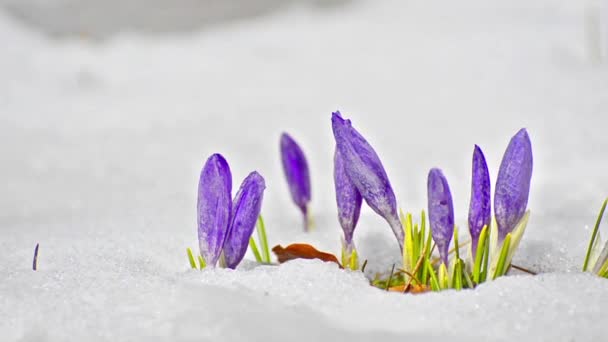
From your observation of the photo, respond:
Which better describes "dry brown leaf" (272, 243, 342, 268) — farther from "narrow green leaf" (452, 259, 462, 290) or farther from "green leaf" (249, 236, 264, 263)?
"narrow green leaf" (452, 259, 462, 290)

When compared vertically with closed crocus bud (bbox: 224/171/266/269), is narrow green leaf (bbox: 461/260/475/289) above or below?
below

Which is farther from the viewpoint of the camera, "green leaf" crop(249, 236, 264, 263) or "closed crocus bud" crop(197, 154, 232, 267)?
"green leaf" crop(249, 236, 264, 263)

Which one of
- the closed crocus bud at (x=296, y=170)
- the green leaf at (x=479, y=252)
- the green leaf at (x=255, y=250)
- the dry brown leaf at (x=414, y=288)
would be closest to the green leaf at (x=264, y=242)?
the green leaf at (x=255, y=250)

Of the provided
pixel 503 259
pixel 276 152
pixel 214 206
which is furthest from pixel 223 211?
pixel 276 152

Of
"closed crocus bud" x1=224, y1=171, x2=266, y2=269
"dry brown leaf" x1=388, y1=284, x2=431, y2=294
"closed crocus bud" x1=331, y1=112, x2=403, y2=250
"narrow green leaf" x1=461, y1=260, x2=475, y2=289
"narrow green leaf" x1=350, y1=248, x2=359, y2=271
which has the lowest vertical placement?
"dry brown leaf" x1=388, y1=284, x2=431, y2=294

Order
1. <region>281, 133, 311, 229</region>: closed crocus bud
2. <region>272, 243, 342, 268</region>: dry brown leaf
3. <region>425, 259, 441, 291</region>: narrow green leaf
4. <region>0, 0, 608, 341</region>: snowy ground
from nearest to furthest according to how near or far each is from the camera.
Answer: <region>0, 0, 608, 341</region>: snowy ground
<region>425, 259, 441, 291</region>: narrow green leaf
<region>272, 243, 342, 268</region>: dry brown leaf
<region>281, 133, 311, 229</region>: closed crocus bud

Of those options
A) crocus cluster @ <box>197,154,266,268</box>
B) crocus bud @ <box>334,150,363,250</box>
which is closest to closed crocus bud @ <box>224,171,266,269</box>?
crocus cluster @ <box>197,154,266,268</box>

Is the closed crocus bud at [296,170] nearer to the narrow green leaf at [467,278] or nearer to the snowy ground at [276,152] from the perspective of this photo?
the snowy ground at [276,152]
